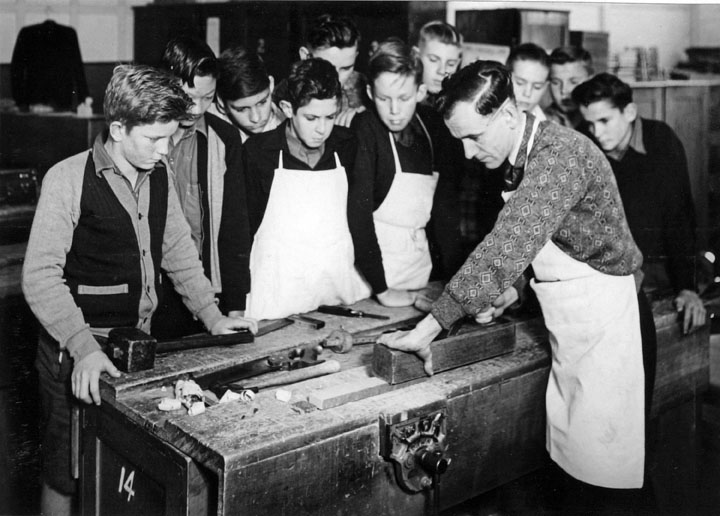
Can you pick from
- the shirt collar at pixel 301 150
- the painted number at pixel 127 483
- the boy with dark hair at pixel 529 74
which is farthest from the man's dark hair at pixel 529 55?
the painted number at pixel 127 483

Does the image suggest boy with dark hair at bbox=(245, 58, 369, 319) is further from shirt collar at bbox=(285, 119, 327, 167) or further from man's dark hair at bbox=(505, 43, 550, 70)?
man's dark hair at bbox=(505, 43, 550, 70)

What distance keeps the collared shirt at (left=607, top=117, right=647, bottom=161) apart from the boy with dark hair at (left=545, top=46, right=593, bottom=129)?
0.46 m

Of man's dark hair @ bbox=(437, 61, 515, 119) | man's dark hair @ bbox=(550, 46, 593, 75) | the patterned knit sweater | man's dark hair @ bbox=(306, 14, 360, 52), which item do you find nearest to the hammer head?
the patterned knit sweater

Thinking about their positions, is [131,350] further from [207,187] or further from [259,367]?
[207,187]

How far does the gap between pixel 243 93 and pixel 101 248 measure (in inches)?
34.8

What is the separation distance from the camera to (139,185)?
2188 millimetres

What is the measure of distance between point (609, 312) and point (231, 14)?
8.89 feet

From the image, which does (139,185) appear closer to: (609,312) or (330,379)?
(330,379)

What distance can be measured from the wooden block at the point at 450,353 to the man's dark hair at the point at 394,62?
110 cm

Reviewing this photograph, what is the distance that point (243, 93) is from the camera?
8.89 feet

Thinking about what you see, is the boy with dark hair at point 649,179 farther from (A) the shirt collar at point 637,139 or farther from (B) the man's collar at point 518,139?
(B) the man's collar at point 518,139

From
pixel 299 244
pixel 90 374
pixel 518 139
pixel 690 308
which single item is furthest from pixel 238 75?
pixel 690 308

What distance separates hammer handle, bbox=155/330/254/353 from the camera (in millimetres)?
2174

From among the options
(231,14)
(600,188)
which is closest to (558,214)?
(600,188)
